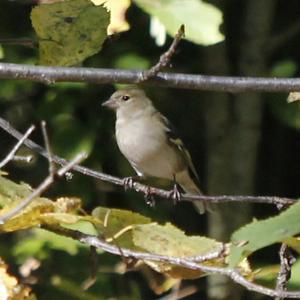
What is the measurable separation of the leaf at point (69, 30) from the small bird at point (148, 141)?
6.13 feet

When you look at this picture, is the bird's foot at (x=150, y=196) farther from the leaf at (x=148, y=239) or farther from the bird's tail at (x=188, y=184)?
the bird's tail at (x=188, y=184)

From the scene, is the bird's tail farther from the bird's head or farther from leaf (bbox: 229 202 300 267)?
leaf (bbox: 229 202 300 267)

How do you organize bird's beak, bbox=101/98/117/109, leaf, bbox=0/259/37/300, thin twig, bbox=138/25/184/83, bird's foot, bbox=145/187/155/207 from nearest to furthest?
thin twig, bbox=138/25/184/83 → leaf, bbox=0/259/37/300 → bird's foot, bbox=145/187/155/207 → bird's beak, bbox=101/98/117/109

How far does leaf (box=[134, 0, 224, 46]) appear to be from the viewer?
226 cm

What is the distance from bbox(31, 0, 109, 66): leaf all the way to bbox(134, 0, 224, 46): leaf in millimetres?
248

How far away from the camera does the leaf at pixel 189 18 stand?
2.26 metres

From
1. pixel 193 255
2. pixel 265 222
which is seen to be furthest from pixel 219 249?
pixel 265 222

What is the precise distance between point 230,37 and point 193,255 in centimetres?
304

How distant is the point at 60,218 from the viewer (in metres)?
1.74

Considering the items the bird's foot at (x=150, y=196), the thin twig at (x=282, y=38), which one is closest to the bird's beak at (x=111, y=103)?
the thin twig at (x=282, y=38)

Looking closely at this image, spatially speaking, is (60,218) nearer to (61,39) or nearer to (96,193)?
(61,39)

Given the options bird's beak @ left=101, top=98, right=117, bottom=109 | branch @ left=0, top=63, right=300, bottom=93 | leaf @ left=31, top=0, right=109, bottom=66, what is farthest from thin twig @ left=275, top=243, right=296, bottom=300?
bird's beak @ left=101, top=98, right=117, bottom=109

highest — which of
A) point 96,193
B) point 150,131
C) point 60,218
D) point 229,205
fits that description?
point 60,218

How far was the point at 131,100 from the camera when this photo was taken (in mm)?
4516
